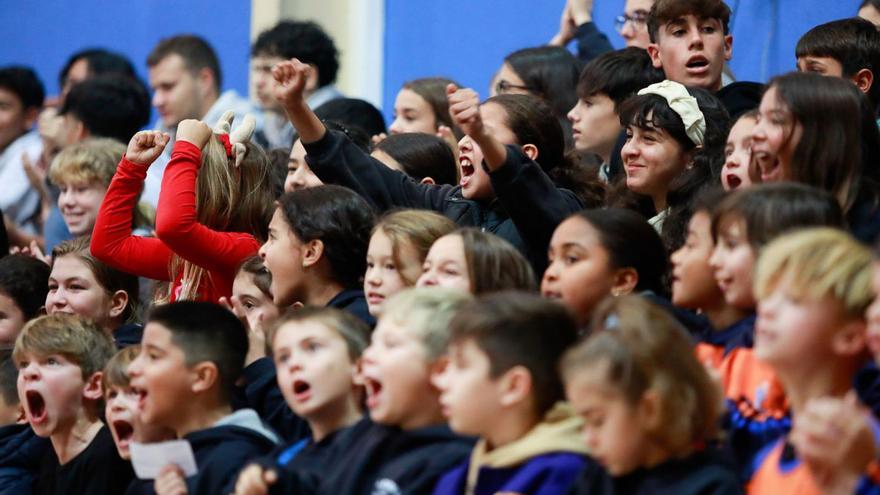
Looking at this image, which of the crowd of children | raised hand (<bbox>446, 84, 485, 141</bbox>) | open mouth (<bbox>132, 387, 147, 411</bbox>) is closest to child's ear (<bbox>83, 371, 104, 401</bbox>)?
the crowd of children

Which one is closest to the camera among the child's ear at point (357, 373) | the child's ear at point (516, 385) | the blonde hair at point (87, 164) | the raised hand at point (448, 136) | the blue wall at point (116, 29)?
the child's ear at point (516, 385)

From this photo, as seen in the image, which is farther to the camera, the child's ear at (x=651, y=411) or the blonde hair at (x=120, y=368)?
the blonde hair at (x=120, y=368)

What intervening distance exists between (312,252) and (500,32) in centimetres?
314

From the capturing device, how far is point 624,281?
3676mm

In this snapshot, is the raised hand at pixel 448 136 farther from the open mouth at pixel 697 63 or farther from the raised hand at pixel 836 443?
the raised hand at pixel 836 443

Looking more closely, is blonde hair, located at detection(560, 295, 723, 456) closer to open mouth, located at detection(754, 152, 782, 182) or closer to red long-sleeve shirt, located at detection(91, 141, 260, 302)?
open mouth, located at detection(754, 152, 782, 182)

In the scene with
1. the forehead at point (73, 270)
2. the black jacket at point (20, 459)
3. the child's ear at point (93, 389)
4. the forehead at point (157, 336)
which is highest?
the forehead at point (157, 336)

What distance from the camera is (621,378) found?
9.19ft

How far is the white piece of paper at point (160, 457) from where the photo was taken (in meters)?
3.60

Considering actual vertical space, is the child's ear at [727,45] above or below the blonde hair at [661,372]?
above

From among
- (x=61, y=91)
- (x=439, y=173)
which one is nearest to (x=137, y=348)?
(x=439, y=173)

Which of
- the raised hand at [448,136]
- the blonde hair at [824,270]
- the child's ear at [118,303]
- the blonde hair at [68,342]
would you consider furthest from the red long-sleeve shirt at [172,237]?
the blonde hair at [824,270]

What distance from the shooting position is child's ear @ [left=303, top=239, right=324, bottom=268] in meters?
4.30

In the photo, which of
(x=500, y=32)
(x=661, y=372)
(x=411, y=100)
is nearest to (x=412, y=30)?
(x=500, y=32)
